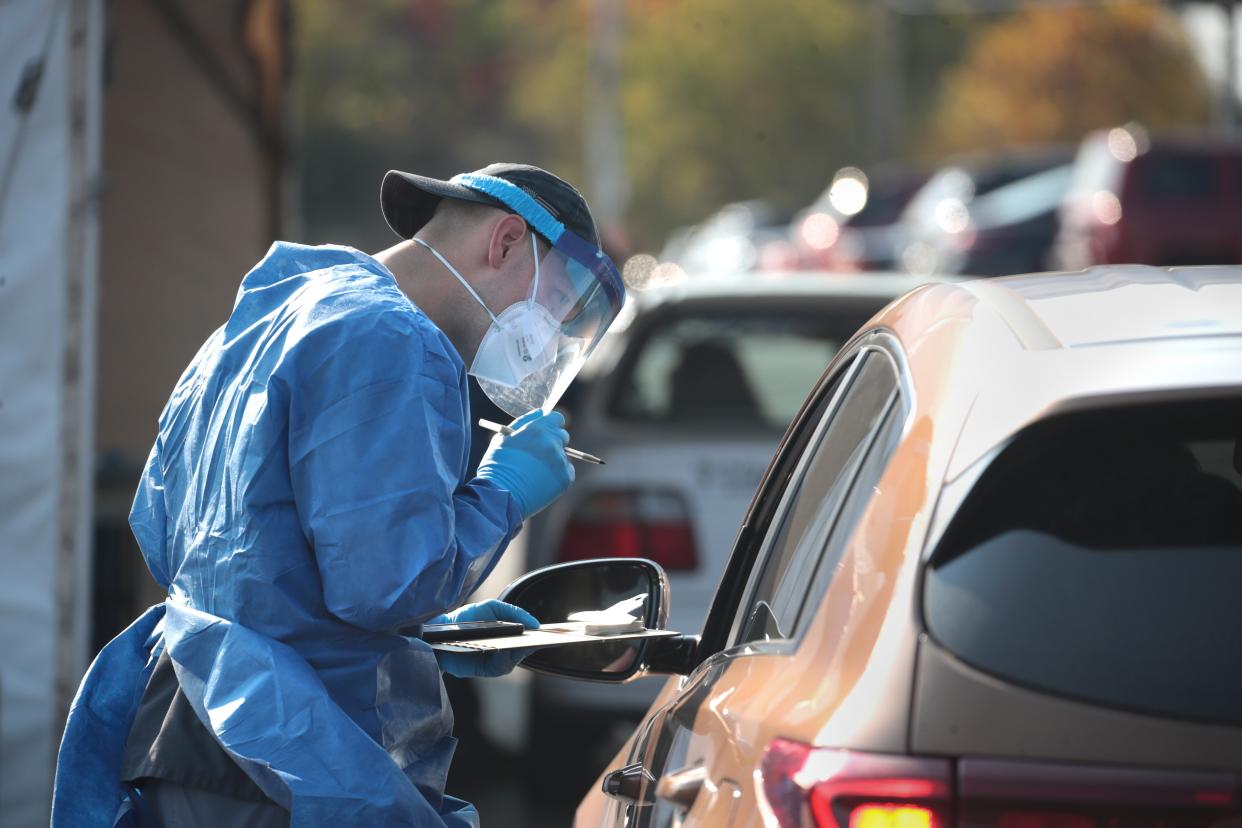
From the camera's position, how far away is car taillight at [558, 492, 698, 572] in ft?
19.1

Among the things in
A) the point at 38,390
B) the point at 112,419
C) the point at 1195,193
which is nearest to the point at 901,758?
the point at 38,390

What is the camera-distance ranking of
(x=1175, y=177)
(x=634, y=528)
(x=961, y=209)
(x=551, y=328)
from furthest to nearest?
(x=961, y=209), (x=1175, y=177), (x=634, y=528), (x=551, y=328)

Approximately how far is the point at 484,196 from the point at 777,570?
80 centimetres

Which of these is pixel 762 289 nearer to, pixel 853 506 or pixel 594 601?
pixel 594 601

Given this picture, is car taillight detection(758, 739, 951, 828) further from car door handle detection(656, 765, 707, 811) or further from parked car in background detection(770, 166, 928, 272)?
parked car in background detection(770, 166, 928, 272)

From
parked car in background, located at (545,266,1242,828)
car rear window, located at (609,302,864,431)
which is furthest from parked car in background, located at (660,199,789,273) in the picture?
parked car in background, located at (545,266,1242,828)

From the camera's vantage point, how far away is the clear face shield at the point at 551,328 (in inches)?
118

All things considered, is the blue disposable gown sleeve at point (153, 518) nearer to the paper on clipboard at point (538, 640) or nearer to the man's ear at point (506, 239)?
the paper on clipboard at point (538, 640)

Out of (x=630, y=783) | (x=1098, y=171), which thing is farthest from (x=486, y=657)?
(x=1098, y=171)

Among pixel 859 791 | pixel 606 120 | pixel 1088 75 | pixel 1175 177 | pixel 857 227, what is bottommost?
pixel 859 791

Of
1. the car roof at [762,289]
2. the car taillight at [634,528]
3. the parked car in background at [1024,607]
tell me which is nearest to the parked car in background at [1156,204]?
the car roof at [762,289]

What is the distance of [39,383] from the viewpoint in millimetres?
5164

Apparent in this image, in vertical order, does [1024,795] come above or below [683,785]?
above

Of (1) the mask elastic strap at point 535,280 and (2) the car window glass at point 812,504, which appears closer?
(2) the car window glass at point 812,504
